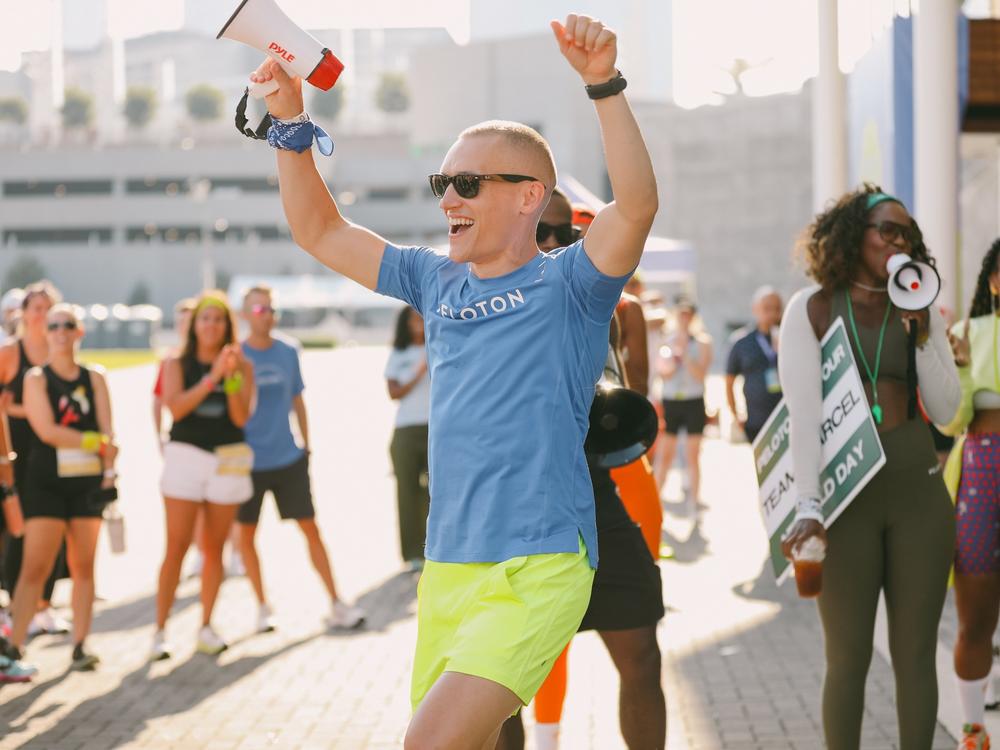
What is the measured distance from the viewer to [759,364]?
10.8 metres

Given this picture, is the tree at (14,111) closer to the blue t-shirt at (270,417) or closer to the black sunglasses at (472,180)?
the blue t-shirt at (270,417)

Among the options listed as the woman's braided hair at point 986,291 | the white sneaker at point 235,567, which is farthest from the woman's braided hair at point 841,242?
the white sneaker at point 235,567

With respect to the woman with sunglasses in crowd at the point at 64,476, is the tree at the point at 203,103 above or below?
above

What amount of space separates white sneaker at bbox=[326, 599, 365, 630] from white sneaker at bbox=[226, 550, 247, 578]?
2.22 meters

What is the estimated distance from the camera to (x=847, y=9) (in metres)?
15.8

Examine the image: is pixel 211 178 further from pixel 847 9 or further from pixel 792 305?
pixel 792 305

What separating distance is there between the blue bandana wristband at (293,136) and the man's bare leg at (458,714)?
126 cm

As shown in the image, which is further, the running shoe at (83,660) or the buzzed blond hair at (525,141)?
the running shoe at (83,660)

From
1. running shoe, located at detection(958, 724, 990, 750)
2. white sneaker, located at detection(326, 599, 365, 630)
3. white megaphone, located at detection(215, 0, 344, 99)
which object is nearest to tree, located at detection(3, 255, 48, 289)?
white sneaker, located at detection(326, 599, 365, 630)

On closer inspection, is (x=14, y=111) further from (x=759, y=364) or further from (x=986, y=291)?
(x=986, y=291)

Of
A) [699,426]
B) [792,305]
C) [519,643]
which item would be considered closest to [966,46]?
[699,426]

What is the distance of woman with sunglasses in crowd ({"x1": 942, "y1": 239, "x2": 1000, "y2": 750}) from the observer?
5.09m

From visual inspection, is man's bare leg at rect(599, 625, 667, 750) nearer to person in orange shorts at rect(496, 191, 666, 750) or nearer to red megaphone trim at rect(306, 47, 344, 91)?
person in orange shorts at rect(496, 191, 666, 750)

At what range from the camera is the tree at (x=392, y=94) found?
14925 cm
